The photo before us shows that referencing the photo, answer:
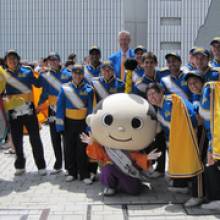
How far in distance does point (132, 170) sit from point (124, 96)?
100cm

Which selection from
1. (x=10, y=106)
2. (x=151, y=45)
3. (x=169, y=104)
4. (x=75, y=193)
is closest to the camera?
(x=169, y=104)

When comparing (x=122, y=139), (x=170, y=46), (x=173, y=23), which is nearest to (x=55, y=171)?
(x=122, y=139)

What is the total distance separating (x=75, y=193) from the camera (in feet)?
20.2

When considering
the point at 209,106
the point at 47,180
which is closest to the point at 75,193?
the point at 47,180

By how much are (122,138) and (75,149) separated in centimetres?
134

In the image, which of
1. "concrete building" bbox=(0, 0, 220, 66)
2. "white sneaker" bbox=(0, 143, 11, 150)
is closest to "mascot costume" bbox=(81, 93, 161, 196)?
"white sneaker" bbox=(0, 143, 11, 150)

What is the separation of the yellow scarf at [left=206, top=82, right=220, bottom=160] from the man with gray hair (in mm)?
2419

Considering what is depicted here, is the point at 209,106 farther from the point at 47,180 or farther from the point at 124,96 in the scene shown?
the point at 47,180

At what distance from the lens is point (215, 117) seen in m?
5.11

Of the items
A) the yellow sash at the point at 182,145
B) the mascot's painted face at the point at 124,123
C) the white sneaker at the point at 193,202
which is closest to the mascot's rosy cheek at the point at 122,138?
the mascot's painted face at the point at 124,123

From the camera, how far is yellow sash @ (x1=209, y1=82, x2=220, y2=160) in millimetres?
5039

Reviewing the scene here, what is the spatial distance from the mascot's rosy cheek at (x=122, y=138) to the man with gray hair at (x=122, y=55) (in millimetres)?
Result: 1670

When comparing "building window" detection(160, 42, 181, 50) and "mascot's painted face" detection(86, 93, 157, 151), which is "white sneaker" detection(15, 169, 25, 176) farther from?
"building window" detection(160, 42, 181, 50)

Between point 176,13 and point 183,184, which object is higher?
point 176,13
